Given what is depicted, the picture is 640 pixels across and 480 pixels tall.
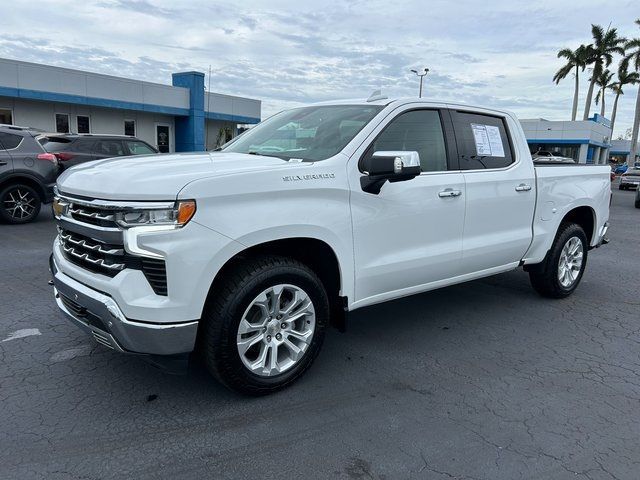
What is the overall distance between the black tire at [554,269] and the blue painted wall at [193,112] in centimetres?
2563

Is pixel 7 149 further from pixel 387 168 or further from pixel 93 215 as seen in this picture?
pixel 387 168

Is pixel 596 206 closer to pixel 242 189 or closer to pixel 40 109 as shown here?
pixel 242 189

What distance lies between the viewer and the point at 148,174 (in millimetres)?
2969

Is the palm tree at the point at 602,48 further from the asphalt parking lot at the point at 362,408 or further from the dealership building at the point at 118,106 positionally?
the asphalt parking lot at the point at 362,408

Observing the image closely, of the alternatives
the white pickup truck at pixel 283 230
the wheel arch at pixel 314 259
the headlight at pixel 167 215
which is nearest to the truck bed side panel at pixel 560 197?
the white pickup truck at pixel 283 230

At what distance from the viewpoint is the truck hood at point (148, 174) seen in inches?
112

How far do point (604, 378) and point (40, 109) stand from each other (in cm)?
2660

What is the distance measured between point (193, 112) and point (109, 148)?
1806 centimetres

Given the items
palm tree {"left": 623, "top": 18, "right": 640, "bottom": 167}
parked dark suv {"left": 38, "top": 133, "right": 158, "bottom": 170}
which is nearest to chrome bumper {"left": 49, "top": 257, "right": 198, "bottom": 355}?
parked dark suv {"left": 38, "top": 133, "right": 158, "bottom": 170}

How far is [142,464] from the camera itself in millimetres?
2693

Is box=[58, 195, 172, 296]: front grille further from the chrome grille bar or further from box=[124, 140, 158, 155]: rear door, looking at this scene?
box=[124, 140, 158, 155]: rear door

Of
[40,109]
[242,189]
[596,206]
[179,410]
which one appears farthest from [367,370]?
[40,109]

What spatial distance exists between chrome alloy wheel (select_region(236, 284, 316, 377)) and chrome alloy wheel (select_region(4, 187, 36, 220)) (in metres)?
8.27

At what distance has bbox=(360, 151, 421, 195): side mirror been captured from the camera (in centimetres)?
346
